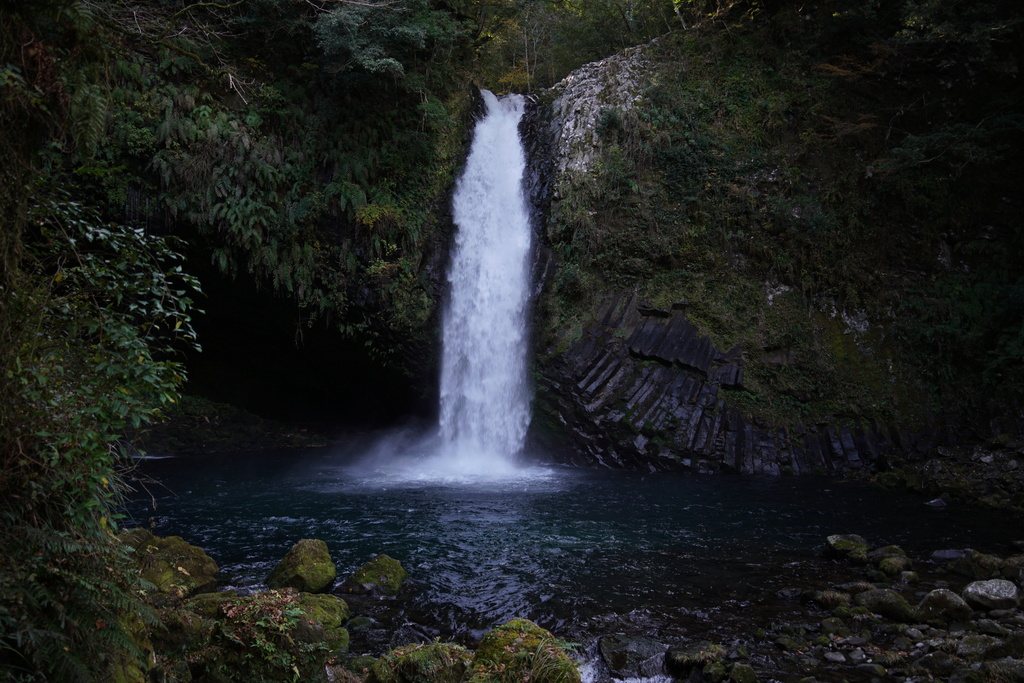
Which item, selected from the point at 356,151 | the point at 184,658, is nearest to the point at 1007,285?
the point at 356,151

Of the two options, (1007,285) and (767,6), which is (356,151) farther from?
(1007,285)

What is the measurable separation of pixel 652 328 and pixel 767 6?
10.3m

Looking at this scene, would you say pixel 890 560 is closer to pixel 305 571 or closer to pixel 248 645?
pixel 305 571

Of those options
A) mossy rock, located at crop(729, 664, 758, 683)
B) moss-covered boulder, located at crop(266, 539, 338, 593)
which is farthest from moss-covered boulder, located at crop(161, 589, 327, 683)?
mossy rock, located at crop(729, 664, 758, 683)

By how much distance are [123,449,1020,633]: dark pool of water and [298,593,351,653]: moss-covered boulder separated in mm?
899

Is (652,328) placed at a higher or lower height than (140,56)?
lower

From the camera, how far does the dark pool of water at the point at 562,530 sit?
649 cm

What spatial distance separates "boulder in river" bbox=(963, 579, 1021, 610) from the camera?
575 cm

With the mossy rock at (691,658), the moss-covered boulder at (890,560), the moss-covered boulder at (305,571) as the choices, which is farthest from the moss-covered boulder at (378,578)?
the moss-covered boulder at (890,560)

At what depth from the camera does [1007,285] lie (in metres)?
12.7

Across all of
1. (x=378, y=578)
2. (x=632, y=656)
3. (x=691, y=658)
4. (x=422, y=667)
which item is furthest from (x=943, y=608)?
(x=378, y=578)

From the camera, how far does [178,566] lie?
591 centimetres

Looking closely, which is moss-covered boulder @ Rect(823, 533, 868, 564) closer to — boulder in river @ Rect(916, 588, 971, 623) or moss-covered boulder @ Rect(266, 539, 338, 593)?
boulder in river @ Rect(916, 588, 971, 623)

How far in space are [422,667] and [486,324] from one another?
36.1 ft
